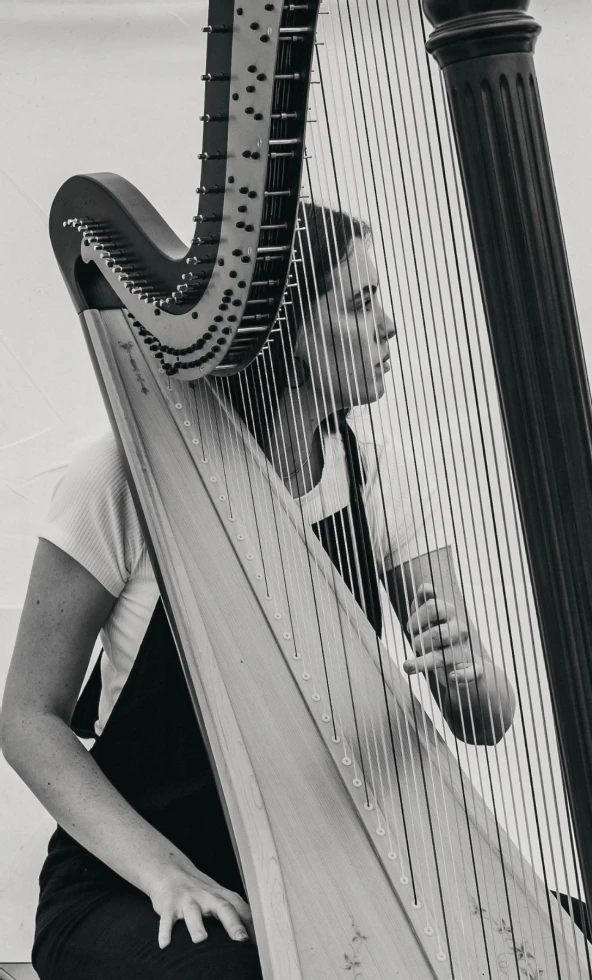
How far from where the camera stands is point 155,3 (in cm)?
224

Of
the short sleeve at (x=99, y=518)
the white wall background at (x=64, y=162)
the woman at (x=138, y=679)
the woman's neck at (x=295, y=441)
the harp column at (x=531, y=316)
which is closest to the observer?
the harp column at (x=531, y=316)

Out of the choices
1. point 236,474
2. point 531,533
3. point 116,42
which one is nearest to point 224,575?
point 236,474

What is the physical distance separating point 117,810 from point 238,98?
73cm

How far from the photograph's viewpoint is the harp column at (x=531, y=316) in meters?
0.53

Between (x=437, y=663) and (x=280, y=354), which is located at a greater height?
(x=280, y=354)

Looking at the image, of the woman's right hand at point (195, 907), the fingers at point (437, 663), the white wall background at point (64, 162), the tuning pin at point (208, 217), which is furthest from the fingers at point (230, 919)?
the white wall background at point (64, 162)

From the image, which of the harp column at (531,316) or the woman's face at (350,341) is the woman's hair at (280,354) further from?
the harp column at (531,316)

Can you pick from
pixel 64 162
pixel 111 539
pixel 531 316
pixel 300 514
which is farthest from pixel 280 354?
pixel 64 162

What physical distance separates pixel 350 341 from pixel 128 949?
689mm

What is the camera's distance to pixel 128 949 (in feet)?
3.44

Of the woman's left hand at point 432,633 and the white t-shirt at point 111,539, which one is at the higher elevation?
the white t-shirt at point 111,539

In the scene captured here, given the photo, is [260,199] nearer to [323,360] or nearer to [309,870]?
[323,360]

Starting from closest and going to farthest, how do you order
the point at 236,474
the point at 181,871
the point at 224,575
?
1. the point at 181,871
2. the point at 224,575
3. the point at 236,474

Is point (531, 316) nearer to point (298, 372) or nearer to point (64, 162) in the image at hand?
point (298, 372)
